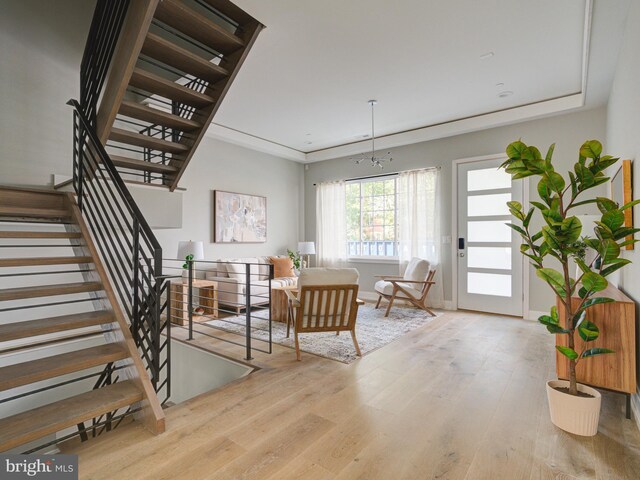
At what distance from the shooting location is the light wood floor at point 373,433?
165 centimetres

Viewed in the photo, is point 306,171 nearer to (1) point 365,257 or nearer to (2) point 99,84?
(1) point 365,257

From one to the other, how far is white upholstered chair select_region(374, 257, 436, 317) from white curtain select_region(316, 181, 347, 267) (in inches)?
67.5

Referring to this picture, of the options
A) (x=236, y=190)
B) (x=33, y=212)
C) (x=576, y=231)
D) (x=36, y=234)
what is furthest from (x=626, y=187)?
(x=236, y=190)

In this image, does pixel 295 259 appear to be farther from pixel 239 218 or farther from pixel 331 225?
pixel 239 218

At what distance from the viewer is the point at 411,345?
3615mm

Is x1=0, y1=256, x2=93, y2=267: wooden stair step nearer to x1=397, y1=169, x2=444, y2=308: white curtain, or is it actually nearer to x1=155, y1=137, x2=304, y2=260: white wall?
x1=155, y1=137, x2=304, y2=260: white wall

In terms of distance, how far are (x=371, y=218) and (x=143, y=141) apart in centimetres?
443

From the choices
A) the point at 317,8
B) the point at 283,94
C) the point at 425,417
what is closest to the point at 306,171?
the point at 283,94

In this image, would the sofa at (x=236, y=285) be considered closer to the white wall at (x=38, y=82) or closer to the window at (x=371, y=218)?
the window at (x=371, y=218)

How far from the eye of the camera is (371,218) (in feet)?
21.5

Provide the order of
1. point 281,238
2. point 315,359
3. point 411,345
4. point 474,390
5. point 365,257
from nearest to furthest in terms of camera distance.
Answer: point 474,390 → point 315,359 → point 411,345 → point 365,257 → point 281,238

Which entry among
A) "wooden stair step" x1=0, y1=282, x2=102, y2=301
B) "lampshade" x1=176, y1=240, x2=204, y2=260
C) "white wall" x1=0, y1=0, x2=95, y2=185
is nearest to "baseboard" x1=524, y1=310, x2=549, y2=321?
"lampshade" x1=176, y1=240, x2=204, y2=260

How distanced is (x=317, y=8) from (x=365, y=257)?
15.2 feet

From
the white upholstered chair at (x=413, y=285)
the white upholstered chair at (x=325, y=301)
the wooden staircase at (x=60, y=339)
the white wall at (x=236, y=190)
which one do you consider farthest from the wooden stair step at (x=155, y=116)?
the white upholstered chair at (x=413, y=285)
